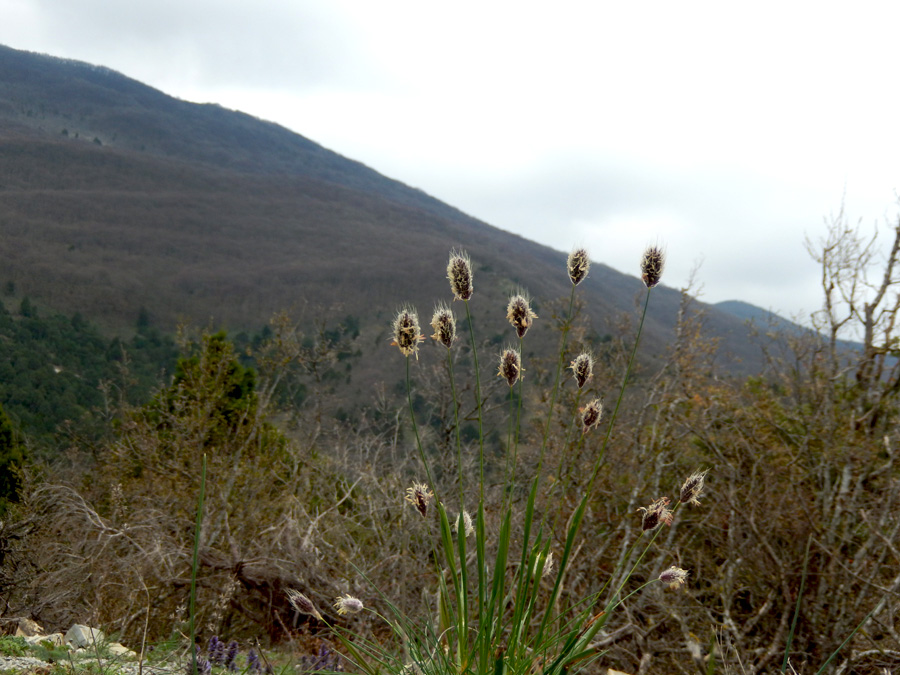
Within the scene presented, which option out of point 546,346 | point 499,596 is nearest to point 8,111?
point 546,346

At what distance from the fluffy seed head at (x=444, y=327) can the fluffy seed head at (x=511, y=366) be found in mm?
181

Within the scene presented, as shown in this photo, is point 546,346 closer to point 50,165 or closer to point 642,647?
point 642,647

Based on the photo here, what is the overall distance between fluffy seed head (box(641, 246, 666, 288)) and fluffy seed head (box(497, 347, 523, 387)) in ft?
1.47

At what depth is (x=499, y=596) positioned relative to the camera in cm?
188

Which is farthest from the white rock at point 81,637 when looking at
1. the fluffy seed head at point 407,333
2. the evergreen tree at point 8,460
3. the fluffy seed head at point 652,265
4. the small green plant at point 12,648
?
the evergreen tree at point 8,460

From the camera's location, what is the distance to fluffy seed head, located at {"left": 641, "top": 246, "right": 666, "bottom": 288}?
1959 millimetres

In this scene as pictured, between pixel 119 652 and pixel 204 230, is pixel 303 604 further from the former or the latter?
pixel 204 230

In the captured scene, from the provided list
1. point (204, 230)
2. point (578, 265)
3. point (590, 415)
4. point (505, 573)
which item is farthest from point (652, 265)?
point (204, 230)

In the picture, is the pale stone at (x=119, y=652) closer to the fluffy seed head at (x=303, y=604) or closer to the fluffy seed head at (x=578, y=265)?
the fluffy seed head at (x=303, y=604)

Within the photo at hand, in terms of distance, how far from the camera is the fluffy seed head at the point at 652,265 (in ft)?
6.43

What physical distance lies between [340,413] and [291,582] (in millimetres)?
22081

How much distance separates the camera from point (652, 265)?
1975 millimetres

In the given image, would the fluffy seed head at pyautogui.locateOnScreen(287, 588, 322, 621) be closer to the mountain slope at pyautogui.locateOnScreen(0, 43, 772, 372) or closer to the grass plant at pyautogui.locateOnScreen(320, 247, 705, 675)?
the grass plant at pyautogui.locateOnScreen(320, 247, 705, 675)

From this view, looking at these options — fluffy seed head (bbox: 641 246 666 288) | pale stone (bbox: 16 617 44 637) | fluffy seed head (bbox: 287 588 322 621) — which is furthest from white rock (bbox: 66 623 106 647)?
fluffy seed head (bbox: 641 246 666 288)
